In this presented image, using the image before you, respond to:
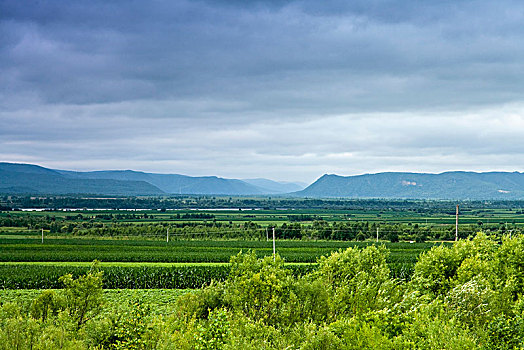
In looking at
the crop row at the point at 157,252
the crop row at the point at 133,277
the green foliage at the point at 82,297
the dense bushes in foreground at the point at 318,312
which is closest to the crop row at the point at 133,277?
the crop row at the point at 133,277

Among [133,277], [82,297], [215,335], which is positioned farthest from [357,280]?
[133,277]

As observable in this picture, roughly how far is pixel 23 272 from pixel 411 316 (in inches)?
1105

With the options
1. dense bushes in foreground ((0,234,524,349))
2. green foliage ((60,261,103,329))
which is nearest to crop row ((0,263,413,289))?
dense bushes in foreground ((0,234,524,349))

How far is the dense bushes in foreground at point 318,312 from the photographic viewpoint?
12.7 m

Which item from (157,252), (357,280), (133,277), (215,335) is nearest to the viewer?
(215,335)

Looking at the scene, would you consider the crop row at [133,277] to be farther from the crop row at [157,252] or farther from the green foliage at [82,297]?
the green foliage at [82,297]

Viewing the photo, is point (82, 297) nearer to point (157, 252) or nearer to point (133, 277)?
point (133, 277)

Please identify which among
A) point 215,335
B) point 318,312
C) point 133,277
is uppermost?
point 215,335

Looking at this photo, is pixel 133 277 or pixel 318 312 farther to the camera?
pixel 133 277

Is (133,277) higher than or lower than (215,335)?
lower

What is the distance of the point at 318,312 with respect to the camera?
17.6 m

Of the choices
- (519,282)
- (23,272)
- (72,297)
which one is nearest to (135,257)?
(23,272)

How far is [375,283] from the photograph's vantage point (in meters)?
19.2

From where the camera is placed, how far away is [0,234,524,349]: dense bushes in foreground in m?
12.7
